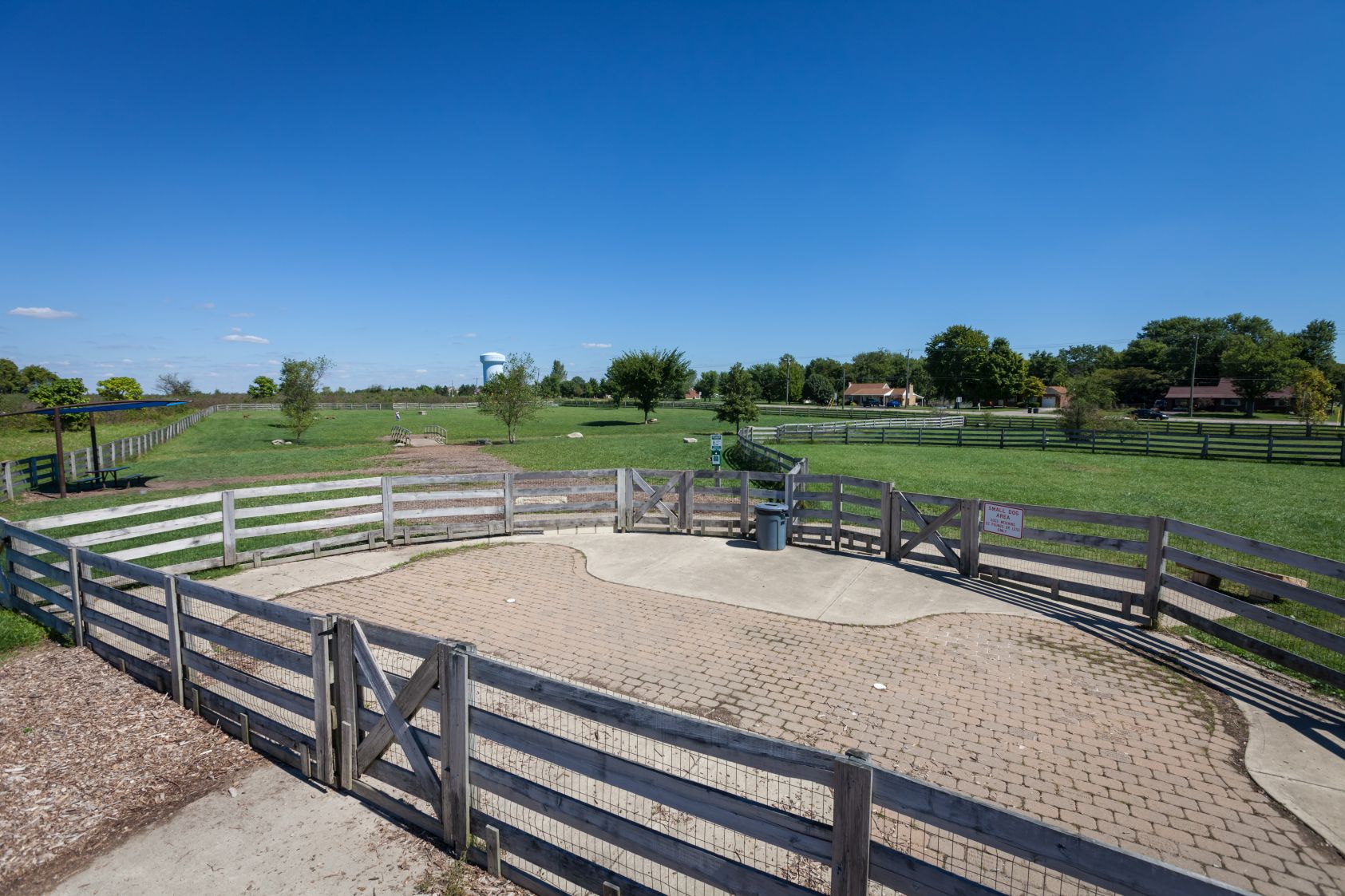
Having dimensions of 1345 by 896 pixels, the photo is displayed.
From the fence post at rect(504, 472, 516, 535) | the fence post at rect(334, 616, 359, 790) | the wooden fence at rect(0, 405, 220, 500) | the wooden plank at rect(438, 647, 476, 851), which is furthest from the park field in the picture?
the fence post at rect(334, 616, 359, 790)

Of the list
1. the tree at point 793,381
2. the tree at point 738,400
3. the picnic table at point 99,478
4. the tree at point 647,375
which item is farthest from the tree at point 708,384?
the picnic table at point 99,478

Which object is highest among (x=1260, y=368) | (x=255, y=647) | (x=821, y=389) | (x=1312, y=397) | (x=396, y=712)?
(x=1260, y=368)

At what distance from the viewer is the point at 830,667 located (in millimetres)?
6543

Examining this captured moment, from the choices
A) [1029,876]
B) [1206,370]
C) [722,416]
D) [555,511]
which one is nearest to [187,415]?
[722,416]

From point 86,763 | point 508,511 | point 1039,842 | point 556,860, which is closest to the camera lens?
point 1039,842

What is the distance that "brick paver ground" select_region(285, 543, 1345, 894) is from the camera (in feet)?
13.7

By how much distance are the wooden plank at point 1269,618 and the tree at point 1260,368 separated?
90.6 meters

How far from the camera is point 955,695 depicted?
595 centimetres

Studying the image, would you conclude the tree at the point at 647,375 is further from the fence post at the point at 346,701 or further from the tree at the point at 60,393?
the fence post at the point at 346,701

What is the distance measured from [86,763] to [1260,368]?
355 ft

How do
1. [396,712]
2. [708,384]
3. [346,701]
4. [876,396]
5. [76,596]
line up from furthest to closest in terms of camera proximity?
[708,384] < [876,396] < [76,596] < [346,701] < [396,712]

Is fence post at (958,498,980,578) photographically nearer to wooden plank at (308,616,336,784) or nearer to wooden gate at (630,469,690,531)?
wooden gate at (630,469,690,531)

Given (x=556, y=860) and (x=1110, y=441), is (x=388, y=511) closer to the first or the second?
(x=556, y=860)

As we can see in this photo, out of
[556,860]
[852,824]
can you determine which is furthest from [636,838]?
[852,824]
